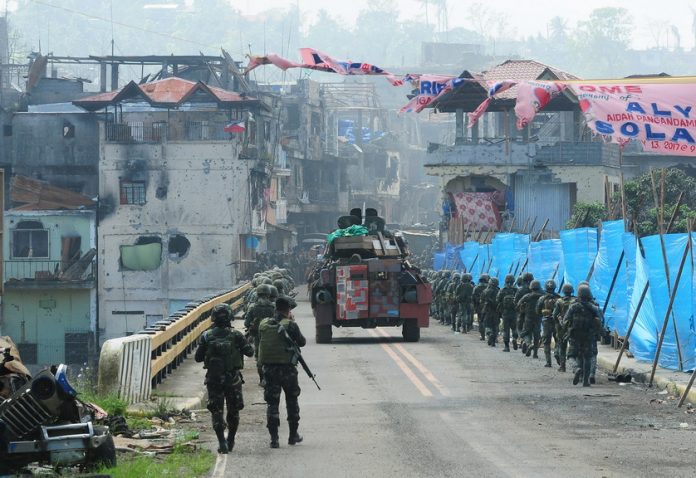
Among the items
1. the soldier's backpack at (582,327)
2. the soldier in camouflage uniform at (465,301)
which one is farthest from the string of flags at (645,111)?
the soldier in camouflage uniform at (465,301)

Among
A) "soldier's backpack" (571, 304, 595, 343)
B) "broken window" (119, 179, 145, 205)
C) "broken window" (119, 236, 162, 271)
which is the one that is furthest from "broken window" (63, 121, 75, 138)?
"soldier's backpack" (571, 304, 595, 343)

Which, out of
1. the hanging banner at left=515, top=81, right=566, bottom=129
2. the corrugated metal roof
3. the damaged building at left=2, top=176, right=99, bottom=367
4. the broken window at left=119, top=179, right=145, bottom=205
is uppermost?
the corrugated metal roof

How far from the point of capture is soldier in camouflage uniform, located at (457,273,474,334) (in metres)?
35.1

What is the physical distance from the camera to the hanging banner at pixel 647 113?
68.5 ft

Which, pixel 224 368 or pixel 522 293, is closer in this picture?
pixel 224 368

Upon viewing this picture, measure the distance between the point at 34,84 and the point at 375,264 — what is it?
182 ft

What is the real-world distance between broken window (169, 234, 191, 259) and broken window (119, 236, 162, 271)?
22.8 inches

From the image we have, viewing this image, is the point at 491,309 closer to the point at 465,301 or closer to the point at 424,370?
the point at 465,301

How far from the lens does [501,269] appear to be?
4369 centimetres

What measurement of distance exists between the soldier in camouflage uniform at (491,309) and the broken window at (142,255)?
40.4 meters

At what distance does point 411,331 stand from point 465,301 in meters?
3.79

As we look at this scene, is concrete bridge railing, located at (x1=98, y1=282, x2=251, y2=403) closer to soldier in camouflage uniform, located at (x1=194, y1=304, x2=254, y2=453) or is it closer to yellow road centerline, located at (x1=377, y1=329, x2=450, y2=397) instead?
soldier in camouflage uniform, located at (x1=194, y1=304, x2=254, y2=453)

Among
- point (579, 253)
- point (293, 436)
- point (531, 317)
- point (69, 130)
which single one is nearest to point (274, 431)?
point (293, 436)

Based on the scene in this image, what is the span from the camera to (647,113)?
70.9 feet
